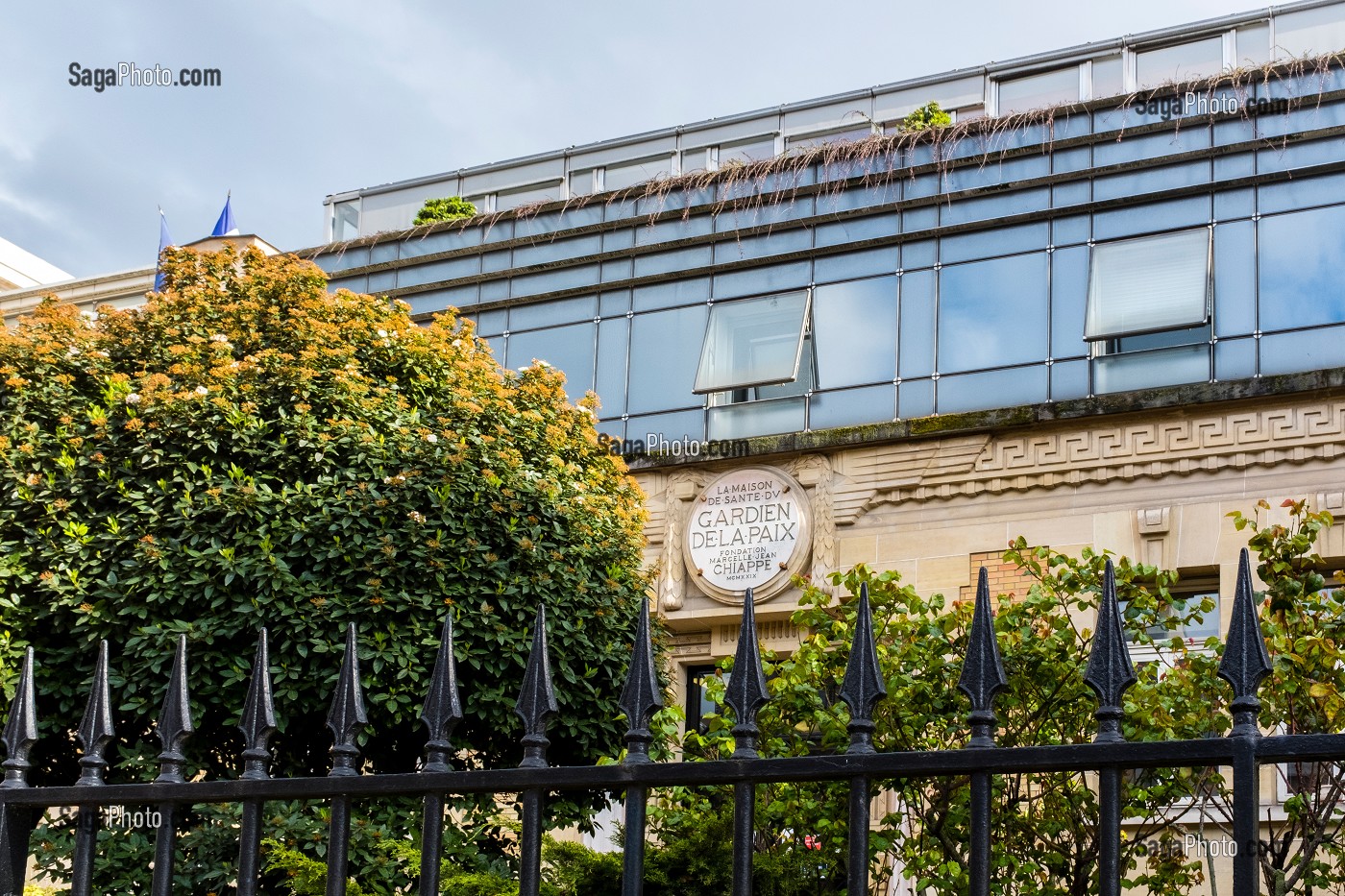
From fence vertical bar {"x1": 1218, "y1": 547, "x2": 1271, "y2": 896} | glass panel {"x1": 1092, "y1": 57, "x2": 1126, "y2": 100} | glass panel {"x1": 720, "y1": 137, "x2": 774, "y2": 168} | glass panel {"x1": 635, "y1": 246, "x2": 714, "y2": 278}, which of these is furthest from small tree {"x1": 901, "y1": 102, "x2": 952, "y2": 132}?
fence vertical bar {"x1": 1218, "y1": 547, "x2": 1271, "y2": 896}

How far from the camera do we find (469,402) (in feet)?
37.0

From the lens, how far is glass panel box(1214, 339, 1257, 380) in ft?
53.1

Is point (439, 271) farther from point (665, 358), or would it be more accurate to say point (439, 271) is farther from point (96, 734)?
point (96, 734)

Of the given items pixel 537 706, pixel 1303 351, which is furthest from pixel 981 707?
pixel 1303 351

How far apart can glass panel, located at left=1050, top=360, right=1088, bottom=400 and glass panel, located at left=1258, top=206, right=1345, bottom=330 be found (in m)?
1.82

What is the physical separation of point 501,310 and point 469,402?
9546mm

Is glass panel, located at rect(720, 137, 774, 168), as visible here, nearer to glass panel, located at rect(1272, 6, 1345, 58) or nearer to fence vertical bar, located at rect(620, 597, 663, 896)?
glass panel, located at rect(1272, 6, 1345, 58)

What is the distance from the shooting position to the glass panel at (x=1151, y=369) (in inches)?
648

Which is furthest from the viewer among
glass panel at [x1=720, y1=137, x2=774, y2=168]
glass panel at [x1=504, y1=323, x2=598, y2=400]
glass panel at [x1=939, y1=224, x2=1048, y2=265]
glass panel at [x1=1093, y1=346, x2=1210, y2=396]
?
glass panel at [x1=720, y1=137, x2=774, y2=168]

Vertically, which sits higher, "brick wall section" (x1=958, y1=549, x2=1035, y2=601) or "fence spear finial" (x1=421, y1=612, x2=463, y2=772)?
"brick wall section" (x1=958, y1=549, x2=1035, y2=601)

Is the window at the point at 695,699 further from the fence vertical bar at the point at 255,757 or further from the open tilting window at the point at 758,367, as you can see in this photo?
the fence vertical bar at the point at 255,757

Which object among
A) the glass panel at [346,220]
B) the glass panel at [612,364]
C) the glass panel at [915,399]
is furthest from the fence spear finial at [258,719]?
the glass panel at [346,220]

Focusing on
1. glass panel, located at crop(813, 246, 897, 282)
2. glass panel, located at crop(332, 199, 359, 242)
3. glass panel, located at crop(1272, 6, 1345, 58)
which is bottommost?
glass panel, located at crop(813, 246, 897, 282)

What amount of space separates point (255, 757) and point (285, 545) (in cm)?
635
